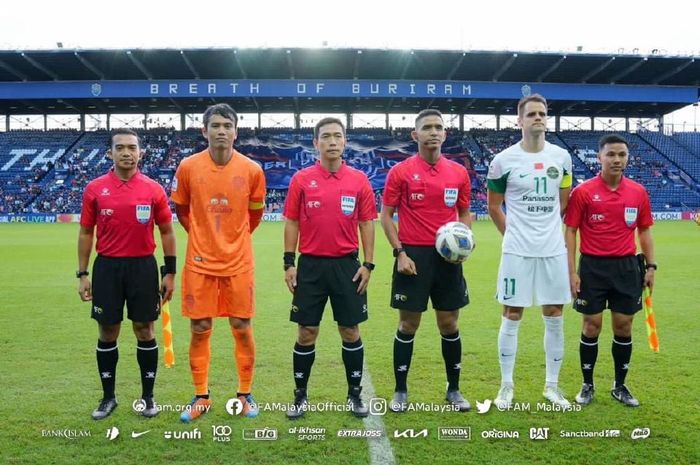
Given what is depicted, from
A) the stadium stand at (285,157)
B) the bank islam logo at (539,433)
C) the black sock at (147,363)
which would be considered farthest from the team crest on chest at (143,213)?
the stadium stand at (285,157)

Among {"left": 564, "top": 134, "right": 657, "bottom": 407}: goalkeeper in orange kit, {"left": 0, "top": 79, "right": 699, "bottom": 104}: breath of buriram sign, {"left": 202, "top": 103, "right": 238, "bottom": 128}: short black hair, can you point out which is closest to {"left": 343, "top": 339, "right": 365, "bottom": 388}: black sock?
{"left": 564, "top": 134, "right": 657, "bottom": 407}: goalkeeper in orange kit

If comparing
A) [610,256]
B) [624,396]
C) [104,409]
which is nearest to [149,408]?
[104,409]

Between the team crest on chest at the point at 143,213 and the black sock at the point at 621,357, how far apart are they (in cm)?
390

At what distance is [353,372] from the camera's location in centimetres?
434

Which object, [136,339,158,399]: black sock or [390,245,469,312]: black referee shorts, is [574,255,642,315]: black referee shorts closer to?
[390,245,469,312]: black referee shorts

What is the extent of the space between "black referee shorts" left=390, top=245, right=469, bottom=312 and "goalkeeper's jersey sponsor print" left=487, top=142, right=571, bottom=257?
1.74ft

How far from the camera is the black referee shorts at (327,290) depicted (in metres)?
4.25

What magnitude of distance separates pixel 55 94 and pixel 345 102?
65.1 ft

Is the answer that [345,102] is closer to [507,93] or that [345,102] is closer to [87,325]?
[507,93]

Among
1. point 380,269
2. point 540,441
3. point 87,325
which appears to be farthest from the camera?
point 380,269

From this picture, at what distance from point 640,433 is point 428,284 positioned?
5.80 ft

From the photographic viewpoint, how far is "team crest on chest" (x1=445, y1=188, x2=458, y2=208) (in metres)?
4.49

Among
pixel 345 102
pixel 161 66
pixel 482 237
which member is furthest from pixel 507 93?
pixel 161 66

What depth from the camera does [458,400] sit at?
4.38m
